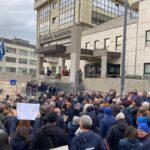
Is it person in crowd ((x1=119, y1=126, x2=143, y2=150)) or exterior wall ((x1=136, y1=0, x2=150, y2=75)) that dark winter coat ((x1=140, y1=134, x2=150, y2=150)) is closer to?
person in crowd ((x1=119, y1=126, x2=143, y2=150))

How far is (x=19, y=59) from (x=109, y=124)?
112 metres

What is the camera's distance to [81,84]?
96.6ft

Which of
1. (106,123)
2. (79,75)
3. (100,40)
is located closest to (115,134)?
(106,123)

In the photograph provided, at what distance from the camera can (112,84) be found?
86.3 feet

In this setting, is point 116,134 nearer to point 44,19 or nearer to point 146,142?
point 146,142

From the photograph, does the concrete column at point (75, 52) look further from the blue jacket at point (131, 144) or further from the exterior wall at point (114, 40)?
the blue jacket at point (131, 144)

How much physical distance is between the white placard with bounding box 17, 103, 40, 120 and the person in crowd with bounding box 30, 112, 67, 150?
0.70 meters

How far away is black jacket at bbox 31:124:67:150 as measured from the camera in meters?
5.63

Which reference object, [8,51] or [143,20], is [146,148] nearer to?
[143,20]

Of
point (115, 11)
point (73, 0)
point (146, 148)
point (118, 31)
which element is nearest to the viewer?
point (146, 148)

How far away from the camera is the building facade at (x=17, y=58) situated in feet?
360

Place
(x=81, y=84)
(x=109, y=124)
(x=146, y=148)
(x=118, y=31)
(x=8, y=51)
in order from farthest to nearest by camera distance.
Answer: (x=8, y=51), (x=118, y=31), (x=81, y=84), (x=109, y=124), (x=146, y=148)

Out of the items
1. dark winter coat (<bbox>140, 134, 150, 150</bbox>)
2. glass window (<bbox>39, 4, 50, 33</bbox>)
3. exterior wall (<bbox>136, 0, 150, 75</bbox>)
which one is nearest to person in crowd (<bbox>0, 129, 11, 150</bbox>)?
dark winter coat (<bbox>140, 134, 150, 150</bbox>)

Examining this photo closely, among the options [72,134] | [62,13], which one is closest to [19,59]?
[62,13]
